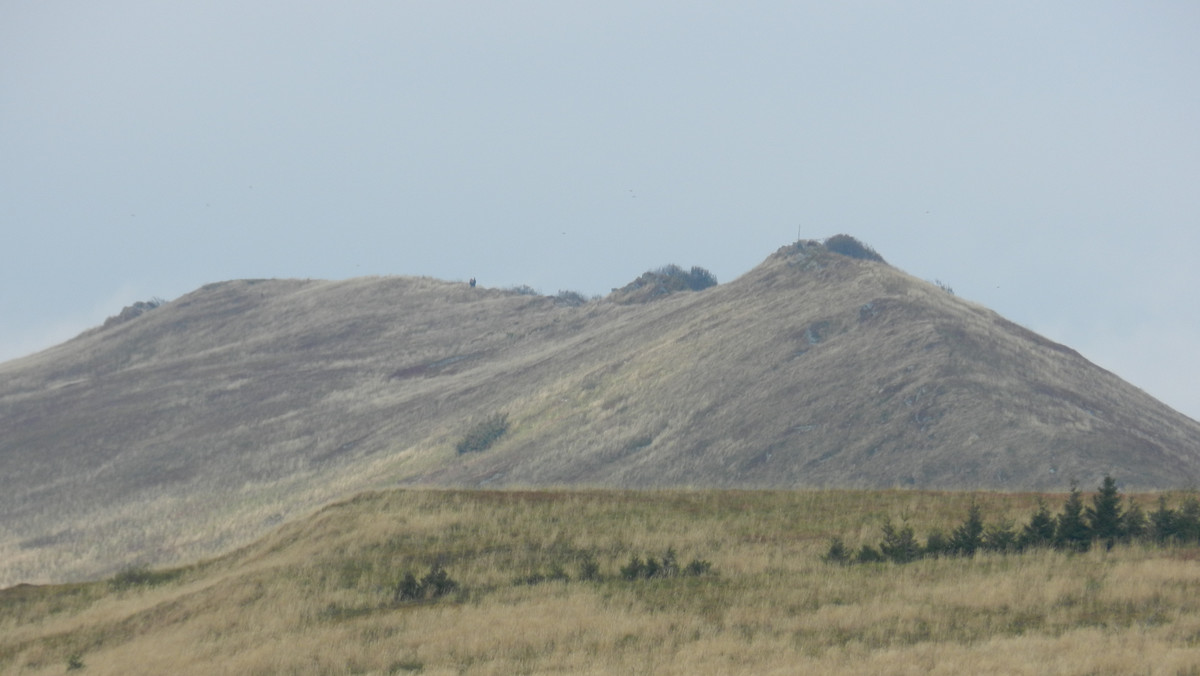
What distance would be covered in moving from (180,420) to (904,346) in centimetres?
7263

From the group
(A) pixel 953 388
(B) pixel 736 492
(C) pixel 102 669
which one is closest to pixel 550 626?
(C) pixel 102 669

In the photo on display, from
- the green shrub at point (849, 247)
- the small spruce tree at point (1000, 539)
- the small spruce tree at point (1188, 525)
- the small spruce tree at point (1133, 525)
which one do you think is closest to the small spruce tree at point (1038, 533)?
the small spruce tree at point (1000, 539)

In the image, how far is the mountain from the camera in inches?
2766

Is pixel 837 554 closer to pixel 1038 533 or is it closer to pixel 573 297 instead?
pixel 1038 533

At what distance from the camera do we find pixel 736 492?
3447 centimetres

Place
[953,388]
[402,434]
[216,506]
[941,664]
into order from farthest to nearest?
[402,434]
[216,506]
[953,388]
[941,664]

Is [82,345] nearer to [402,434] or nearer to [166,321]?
[166,321]

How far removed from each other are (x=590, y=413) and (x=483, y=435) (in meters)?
8.83

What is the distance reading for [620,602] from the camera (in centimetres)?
2361

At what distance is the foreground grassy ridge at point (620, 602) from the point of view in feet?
62.7

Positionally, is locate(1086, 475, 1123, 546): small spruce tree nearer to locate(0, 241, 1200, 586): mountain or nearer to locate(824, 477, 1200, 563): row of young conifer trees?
locate(824, 477, 1200, 563): row of young conifer trees

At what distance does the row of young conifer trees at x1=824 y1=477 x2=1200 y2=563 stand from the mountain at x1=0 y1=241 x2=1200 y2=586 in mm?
34468

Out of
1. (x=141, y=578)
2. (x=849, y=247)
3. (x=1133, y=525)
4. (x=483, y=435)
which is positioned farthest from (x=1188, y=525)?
(x=849, y=247)

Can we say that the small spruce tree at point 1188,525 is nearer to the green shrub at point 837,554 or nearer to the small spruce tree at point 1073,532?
the small spruce tree at point 1073,532
